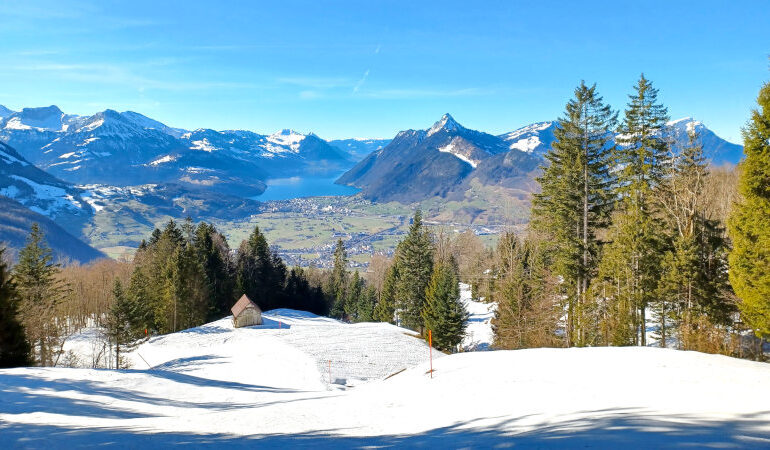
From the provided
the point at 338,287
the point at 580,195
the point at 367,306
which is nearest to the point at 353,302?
the point at 338,287

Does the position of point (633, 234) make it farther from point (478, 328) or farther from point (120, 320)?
point (120, 320)

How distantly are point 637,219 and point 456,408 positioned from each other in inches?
652

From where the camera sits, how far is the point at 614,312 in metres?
21.8

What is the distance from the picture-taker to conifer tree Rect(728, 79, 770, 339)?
45.0 ft

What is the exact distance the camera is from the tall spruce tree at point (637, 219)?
20828mm

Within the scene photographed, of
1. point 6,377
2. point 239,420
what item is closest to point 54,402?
point 6,377

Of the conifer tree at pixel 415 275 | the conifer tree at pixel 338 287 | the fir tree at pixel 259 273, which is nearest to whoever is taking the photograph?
the conifer tree at pixel 415 275

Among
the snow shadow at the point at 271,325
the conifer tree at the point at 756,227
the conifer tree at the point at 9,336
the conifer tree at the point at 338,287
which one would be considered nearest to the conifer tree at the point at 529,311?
the conifer tree at the point at 756,227

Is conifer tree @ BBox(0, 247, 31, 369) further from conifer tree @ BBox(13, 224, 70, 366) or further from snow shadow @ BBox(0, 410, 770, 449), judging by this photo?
snow shadow @ BBox(0, 410, 770, 449)

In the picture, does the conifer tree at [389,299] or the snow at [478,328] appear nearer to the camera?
the snow at [478,328]

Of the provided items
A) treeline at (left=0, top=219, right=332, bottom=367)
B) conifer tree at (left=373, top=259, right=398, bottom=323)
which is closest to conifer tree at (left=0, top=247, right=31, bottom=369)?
treeline at (left=0, top=219, right=332, bottom=367)

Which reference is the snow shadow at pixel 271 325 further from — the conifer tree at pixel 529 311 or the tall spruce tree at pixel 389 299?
the conifer tree at pixel 529 311

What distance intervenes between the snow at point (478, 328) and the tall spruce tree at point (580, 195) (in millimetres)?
13059

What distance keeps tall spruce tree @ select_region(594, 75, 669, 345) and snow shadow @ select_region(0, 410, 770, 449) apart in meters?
15.4
